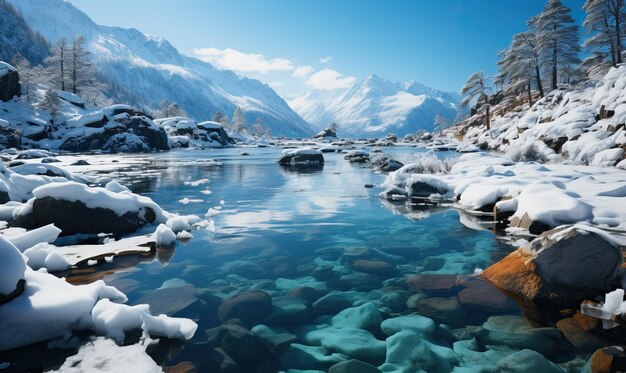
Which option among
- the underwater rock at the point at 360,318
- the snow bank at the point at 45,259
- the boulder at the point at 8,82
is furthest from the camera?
the boulder at the point at 8,82

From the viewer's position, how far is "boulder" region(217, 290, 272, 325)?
4406 mm

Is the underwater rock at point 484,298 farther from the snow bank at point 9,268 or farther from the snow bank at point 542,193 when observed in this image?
the snow bank at point 9,268

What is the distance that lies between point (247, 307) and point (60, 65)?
279 feet

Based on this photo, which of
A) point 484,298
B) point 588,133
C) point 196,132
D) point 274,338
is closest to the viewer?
point 274,338

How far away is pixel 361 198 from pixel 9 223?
1027 cm

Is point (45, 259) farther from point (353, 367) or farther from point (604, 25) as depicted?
point (604, 25)

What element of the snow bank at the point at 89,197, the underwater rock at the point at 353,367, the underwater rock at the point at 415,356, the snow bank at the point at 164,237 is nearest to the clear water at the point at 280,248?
the snow bank at the point at 164,237

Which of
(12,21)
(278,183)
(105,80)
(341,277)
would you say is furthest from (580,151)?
(105,80)

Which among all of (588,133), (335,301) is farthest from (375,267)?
(588,133)

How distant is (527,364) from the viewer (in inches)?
134

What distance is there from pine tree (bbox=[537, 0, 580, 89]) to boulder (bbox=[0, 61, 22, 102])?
71.7 metres

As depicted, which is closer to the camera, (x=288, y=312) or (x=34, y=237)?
(x=288, y=312)

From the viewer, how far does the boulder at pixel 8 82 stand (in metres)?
51.8

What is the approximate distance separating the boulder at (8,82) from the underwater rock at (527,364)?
69743 mm
